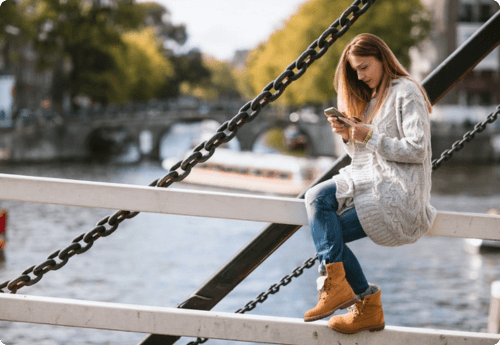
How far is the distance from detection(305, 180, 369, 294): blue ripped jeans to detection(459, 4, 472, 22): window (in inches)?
1375

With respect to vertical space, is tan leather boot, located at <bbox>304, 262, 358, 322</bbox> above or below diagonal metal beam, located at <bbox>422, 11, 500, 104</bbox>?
below

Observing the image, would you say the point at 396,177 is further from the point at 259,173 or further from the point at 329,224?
the point at 259,173

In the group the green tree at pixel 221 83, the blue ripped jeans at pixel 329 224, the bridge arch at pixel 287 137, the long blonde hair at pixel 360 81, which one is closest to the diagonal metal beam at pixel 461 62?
the long blonde hair at pixel 360 81

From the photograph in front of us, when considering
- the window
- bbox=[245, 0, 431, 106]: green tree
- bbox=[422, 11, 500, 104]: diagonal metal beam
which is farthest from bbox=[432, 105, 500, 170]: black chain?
the window

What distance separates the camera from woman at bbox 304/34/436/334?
2111 millimetres

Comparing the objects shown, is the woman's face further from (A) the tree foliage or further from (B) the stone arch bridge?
(B) the stone arch bridge

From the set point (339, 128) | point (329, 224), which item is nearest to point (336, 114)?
point (339, 128)

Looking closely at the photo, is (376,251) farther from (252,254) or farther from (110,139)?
(110,139)

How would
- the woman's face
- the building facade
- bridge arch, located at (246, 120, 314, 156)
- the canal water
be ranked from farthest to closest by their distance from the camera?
bridge arch, located at (246, 120, 314, 156), the building facade, the canal water, the woman's face

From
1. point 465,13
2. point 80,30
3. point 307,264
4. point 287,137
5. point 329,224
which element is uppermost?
point 329,224

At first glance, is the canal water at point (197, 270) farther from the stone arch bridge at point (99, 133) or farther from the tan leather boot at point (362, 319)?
the stone arch bridge at point (99, 133)

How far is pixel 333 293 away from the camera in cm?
217

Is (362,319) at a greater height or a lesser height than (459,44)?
greater

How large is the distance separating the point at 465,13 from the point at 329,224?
35227 mm
